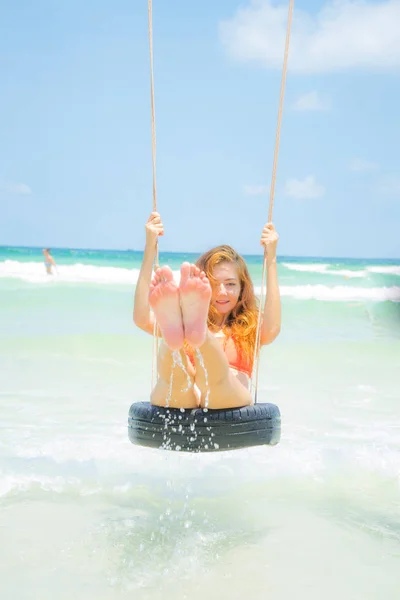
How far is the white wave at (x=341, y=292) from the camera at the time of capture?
2036 cm

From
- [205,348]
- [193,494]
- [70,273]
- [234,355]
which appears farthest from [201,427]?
[70,273]

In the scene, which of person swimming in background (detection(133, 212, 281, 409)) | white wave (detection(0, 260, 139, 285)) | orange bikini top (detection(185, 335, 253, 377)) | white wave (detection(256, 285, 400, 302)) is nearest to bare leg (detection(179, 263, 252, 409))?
person swimming in background (detection(133, 212, 281, 409))

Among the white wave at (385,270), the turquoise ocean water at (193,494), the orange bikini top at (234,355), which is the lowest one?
the white wave at (385,270)

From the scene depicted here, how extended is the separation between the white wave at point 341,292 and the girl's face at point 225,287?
16.4m

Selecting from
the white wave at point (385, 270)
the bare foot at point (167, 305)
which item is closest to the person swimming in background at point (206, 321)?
the bare foot at point (167, 305)

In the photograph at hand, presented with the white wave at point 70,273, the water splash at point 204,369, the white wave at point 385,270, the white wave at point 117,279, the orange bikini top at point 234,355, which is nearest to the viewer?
the water splash at point 204,369

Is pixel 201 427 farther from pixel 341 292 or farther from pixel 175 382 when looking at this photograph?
pixel 341 292

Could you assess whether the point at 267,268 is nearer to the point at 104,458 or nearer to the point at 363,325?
the point at 104,458

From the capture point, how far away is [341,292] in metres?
21.8

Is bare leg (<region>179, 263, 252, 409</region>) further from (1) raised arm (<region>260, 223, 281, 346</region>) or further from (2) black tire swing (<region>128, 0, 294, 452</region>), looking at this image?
(1) raised arm (<region>260, 223, 281, 346</region>)

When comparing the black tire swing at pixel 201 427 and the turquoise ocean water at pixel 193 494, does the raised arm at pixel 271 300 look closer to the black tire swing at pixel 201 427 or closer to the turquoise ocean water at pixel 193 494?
the black tire swing at pixel 201 427

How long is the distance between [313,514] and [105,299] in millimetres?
13377

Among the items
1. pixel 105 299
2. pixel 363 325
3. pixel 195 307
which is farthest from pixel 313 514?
pixel 105 299

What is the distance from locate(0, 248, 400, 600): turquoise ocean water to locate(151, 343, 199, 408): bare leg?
0.59 metres
